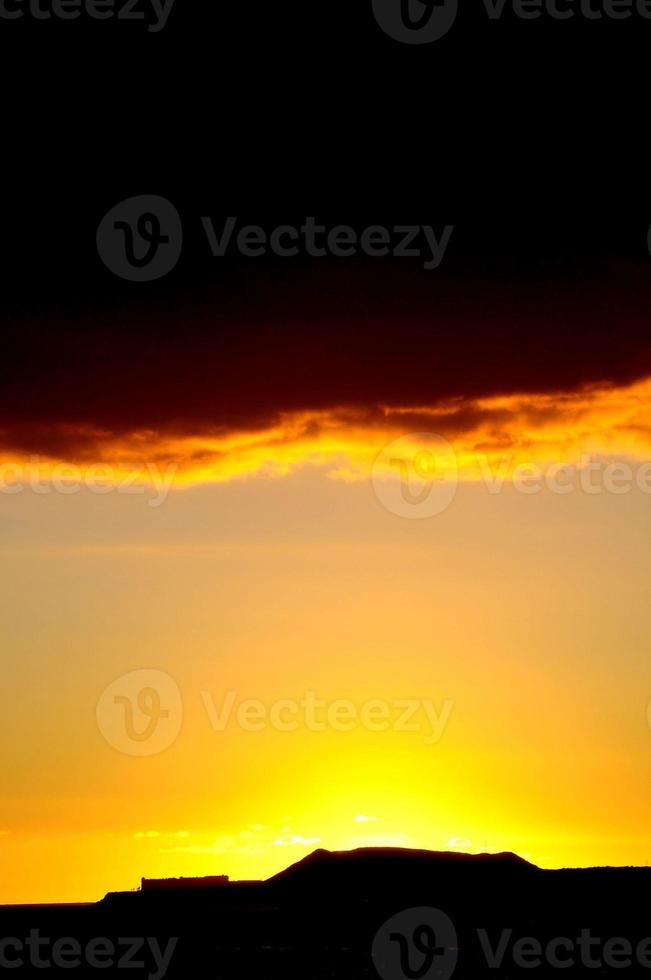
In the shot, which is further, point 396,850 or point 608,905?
point 396,850

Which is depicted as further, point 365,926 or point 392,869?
point 392,869

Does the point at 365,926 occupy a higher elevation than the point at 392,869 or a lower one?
lower

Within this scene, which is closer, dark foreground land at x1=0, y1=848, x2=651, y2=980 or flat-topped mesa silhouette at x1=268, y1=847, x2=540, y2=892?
dark foreground land at x1=0, y1=848, x2=651, y2=980

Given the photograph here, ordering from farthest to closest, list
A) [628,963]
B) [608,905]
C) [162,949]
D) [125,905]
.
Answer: [125,905], [608,905], [162,949], [628,963]

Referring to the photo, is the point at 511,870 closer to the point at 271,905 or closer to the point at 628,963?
the point at 271,905

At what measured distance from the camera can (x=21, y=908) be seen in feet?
350

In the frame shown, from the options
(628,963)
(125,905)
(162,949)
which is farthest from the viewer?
(125,905)

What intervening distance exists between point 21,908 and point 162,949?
23.3 meters

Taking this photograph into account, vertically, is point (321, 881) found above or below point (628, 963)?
above

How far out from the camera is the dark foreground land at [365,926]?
8025 cm

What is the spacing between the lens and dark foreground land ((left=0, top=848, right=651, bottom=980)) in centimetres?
8025

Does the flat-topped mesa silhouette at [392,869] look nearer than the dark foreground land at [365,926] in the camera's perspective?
No

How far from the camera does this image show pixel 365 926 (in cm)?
9181

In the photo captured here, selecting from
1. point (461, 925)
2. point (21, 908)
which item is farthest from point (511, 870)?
point (21, 908)
